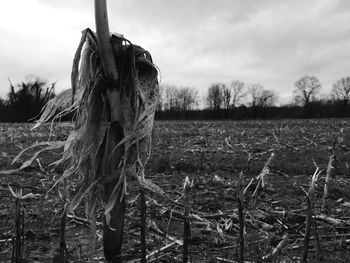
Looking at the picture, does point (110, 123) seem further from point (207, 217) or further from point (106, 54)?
point (207, 217)

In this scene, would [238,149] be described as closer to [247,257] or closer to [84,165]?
[247,257]

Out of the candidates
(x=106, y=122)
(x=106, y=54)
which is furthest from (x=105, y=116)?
(x=106, y=54)

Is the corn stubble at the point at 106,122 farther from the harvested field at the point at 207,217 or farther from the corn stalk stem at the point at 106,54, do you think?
the harvested field at the point at 207,217

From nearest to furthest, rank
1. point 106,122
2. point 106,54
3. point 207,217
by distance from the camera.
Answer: point 106,54 < point 106,122 < point 207,217

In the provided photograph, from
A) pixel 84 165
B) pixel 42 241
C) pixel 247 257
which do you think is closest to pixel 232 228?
pixel 247 257

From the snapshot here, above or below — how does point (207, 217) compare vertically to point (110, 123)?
below

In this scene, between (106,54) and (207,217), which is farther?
(207,217)

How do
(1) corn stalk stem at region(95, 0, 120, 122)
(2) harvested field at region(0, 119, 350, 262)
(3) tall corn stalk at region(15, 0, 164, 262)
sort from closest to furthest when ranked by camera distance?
(1) corn stalk stem at region(95, 0, 120, 122) < (3) tall corn stalk at region(15, 0, 164, 262) < (2) harvested field at region(0, 119, 350, 262)

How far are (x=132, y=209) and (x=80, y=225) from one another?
68 cm

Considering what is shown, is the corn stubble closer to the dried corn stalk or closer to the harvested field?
the dried corn stalk

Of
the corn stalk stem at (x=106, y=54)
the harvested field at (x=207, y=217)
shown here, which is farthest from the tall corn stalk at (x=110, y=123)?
the harvested field at (x=207, y=217)

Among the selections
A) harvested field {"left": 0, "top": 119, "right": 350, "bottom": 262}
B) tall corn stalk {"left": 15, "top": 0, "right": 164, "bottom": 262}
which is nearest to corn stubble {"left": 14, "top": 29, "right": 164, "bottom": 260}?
tall corn stalk {"left": 15, "top": 0, "right": 164, "bottom": 262}

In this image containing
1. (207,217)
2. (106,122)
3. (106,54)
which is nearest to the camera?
(106,54)

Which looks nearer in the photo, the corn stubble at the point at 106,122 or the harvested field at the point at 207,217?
the corn stubble at the point at 106,122
